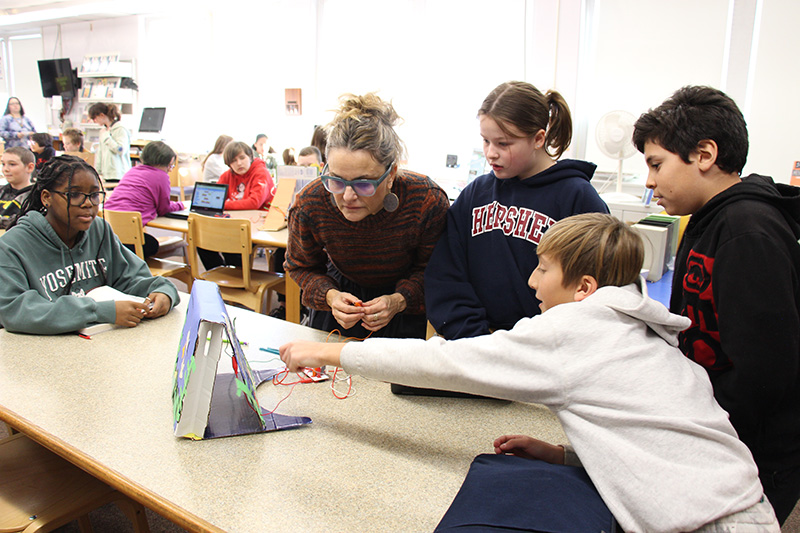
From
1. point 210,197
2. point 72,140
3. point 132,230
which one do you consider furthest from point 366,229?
point 72,140

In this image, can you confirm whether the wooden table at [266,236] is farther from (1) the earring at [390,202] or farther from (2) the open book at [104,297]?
(1) the earring at [390,202]

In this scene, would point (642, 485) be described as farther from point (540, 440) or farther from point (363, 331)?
point (363, 331)

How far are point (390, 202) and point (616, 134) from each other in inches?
127

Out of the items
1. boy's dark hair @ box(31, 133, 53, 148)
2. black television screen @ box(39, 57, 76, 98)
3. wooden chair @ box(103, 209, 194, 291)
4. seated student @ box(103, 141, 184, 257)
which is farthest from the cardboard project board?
black television screen @ box(39, 57, 76, 98)

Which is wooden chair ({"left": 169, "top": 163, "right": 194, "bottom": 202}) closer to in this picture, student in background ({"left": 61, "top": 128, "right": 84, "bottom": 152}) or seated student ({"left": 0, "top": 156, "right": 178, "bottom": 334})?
student in background ({"left": 61, "top": 128, "right": 84, "bottom": 152})

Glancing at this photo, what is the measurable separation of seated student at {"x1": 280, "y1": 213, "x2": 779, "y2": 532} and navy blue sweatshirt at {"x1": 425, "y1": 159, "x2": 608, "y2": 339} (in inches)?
16.2

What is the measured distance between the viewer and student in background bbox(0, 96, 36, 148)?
8.66 metres

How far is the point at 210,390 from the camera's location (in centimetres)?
107

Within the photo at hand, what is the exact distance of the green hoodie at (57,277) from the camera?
1.56 meters

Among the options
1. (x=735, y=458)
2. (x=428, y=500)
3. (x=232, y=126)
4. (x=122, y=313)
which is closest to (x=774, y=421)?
(x=735, y=458)

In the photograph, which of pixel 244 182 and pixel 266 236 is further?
pixel 244 182

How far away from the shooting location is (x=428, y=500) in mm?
942

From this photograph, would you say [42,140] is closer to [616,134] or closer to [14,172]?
[14,172]

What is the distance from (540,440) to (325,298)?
768 millimetres
